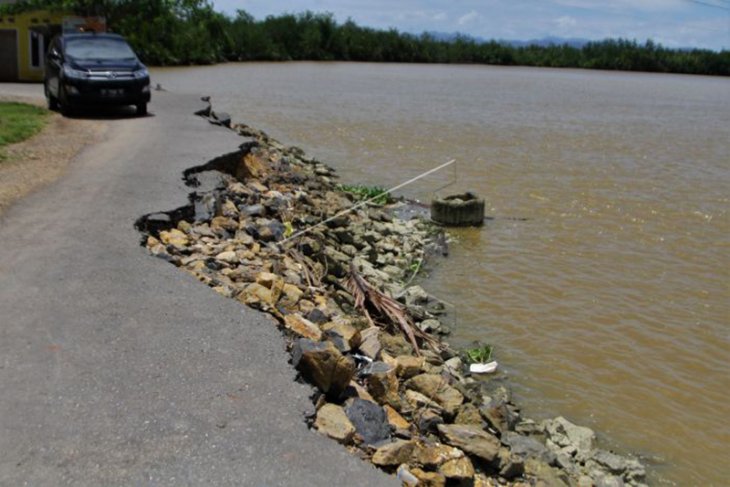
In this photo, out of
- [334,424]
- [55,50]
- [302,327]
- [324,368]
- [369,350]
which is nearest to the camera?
[334,424]

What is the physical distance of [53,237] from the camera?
337 inches

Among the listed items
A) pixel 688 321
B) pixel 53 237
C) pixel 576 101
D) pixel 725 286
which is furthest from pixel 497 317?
pixel 576 101

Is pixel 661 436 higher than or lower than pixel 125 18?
lower

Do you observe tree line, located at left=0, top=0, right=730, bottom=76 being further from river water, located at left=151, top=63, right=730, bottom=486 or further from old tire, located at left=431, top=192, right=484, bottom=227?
old tire, located at left=431, top=192, right=484, bottom=227

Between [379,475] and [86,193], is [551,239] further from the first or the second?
[379,475]

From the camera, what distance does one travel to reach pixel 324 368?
5.75m

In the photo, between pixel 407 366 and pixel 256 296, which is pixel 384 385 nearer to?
pixel 407 366

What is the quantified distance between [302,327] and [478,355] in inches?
111

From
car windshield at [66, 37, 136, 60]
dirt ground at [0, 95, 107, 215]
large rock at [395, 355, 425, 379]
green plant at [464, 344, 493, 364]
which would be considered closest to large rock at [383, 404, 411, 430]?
large rock at [395, 355, 425, 379]

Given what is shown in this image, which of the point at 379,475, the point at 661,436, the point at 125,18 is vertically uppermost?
the point at 125,18

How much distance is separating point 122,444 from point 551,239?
10.9 metres

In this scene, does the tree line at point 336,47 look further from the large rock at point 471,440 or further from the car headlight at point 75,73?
the large rock at point 471,440

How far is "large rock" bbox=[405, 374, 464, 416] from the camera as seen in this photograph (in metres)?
6.83

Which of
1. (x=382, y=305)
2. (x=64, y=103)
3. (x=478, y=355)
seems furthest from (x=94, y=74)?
(x=478, y=355)
